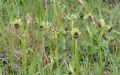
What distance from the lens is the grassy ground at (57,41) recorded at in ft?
6.08

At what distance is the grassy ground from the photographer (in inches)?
73.0

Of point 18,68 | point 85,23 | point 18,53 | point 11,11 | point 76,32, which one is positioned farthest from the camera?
point 11,11

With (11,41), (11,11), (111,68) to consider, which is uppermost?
(11,11)

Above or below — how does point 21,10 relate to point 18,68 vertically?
above

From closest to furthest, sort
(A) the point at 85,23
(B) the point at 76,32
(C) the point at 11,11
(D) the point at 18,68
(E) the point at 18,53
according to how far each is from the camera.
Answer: (B) the point at 76,32 → (D) the point at 18,68 → (E) the point at 18,53 → (A) the point at 85,23 → (C) the point at 11,11

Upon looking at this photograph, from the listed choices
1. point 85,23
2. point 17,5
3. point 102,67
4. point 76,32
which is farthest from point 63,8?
point 76,32

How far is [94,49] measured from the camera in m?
2.08

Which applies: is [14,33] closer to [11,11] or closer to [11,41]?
[11,41]

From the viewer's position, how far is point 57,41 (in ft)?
6.49

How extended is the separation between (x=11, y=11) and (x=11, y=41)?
1.29 ft

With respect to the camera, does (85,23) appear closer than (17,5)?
Yes

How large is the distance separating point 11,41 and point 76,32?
2.25 feet

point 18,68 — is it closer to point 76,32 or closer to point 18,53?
point 18,53

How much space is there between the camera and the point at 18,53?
206 cm
